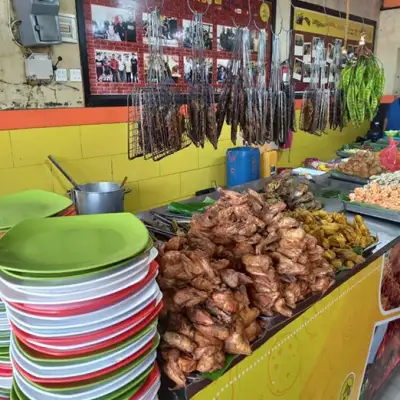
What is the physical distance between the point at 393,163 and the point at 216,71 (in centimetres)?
187

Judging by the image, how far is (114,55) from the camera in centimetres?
283

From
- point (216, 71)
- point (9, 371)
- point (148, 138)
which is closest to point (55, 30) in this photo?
point (148, 138)

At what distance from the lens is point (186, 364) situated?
0.82 metres

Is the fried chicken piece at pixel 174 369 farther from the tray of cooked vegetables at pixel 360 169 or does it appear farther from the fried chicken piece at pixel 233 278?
the tray of cooked vegetables at pixel 360 169

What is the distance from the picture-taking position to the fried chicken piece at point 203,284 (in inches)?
35.8

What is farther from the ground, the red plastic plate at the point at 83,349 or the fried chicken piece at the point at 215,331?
the red plastic plate at the point at 83,349

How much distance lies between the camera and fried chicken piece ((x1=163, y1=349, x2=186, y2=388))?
82 centimetres

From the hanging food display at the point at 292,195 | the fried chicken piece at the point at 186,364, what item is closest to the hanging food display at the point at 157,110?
the hanging food display at the point at 292,195

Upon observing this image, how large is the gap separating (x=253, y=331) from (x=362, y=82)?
9.08 ft

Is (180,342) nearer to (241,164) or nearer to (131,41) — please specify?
(131,41)

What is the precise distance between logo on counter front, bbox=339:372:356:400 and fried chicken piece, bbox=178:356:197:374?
3.29 ft

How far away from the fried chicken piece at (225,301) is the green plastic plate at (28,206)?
511mm

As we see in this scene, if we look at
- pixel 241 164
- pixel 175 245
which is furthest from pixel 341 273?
pixel 241 164

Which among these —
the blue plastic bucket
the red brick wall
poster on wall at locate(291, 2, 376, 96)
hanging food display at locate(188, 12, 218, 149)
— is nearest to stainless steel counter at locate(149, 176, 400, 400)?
hanging food display at locate(188, 12, 218, 149)
